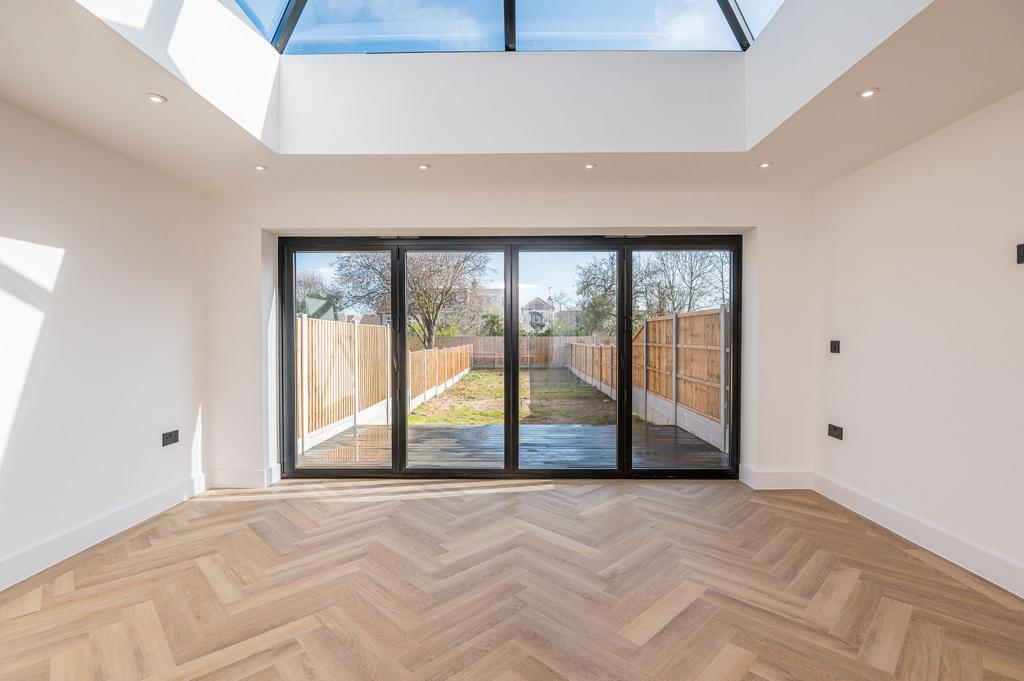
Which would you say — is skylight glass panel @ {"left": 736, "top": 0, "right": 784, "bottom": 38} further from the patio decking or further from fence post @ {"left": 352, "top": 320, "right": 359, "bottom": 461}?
fence post @ {"left": 352, "top": 320, "right": 359, "bottom": 461}

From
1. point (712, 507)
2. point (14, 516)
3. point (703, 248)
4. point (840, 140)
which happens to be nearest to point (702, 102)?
point (840, 140)

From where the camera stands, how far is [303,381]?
400cm

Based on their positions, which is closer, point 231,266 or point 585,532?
point 585,532

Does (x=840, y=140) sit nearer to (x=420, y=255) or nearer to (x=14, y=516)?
(x=420, y=255)

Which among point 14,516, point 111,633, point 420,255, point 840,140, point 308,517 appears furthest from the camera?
point 420,255

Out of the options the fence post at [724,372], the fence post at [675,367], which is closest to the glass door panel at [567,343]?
the fence post at [675,367]

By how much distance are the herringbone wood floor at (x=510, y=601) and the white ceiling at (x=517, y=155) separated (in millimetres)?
2505

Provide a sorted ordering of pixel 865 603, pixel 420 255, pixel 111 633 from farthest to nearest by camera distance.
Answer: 1. pixel 420 255
2. pixel 865 603
3. pixel 111 633

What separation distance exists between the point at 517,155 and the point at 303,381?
2773mm

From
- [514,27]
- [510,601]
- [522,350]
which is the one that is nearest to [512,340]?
[522,350]

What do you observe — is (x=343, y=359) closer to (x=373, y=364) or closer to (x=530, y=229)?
Result: (x=373, y=364)

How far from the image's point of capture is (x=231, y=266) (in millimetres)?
3664

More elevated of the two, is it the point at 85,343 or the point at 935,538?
the point at 85,343

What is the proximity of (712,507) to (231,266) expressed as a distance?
4329 mm
